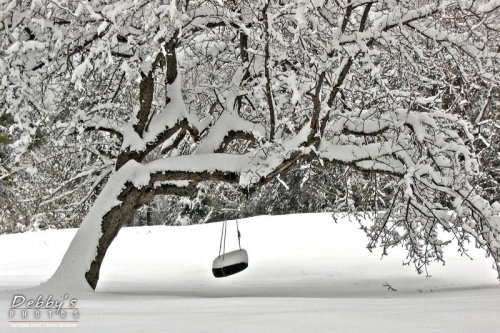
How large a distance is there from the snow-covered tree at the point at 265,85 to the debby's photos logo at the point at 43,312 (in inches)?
58.9

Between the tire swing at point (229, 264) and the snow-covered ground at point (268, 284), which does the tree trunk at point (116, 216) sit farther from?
the tire swing at point (229, 264)

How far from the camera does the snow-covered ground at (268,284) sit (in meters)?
4.48

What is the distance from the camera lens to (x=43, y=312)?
521 centimetres

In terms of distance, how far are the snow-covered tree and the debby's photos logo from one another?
1.50 metres

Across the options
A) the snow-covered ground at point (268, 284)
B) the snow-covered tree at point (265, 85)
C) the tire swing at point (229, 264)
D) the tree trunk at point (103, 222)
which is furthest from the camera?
the tree trunk at point (103, 222)

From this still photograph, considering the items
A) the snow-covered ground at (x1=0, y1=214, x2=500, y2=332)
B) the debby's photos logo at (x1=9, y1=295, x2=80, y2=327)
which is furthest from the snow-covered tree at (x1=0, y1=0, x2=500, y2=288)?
the debby's photos logo at (x1=9, y1=295, x2=80, y2=327)

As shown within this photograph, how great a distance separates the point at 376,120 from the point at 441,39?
1.39m

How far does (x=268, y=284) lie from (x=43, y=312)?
578 cm

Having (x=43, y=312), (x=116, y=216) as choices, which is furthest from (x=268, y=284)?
(x=43, y=312)

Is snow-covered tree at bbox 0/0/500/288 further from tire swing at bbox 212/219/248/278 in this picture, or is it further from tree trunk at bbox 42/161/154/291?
tire swing at bbox 212/219/248/278

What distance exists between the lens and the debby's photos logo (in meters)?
4.57

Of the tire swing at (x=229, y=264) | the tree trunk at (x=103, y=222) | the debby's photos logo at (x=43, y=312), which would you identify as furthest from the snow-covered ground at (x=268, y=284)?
the tree trunk at (x=103, y=222)

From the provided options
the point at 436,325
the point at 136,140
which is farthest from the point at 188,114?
the point at 436,325

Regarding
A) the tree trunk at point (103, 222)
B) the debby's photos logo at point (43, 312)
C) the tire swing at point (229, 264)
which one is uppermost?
the tree trunk at point (103, 222)
